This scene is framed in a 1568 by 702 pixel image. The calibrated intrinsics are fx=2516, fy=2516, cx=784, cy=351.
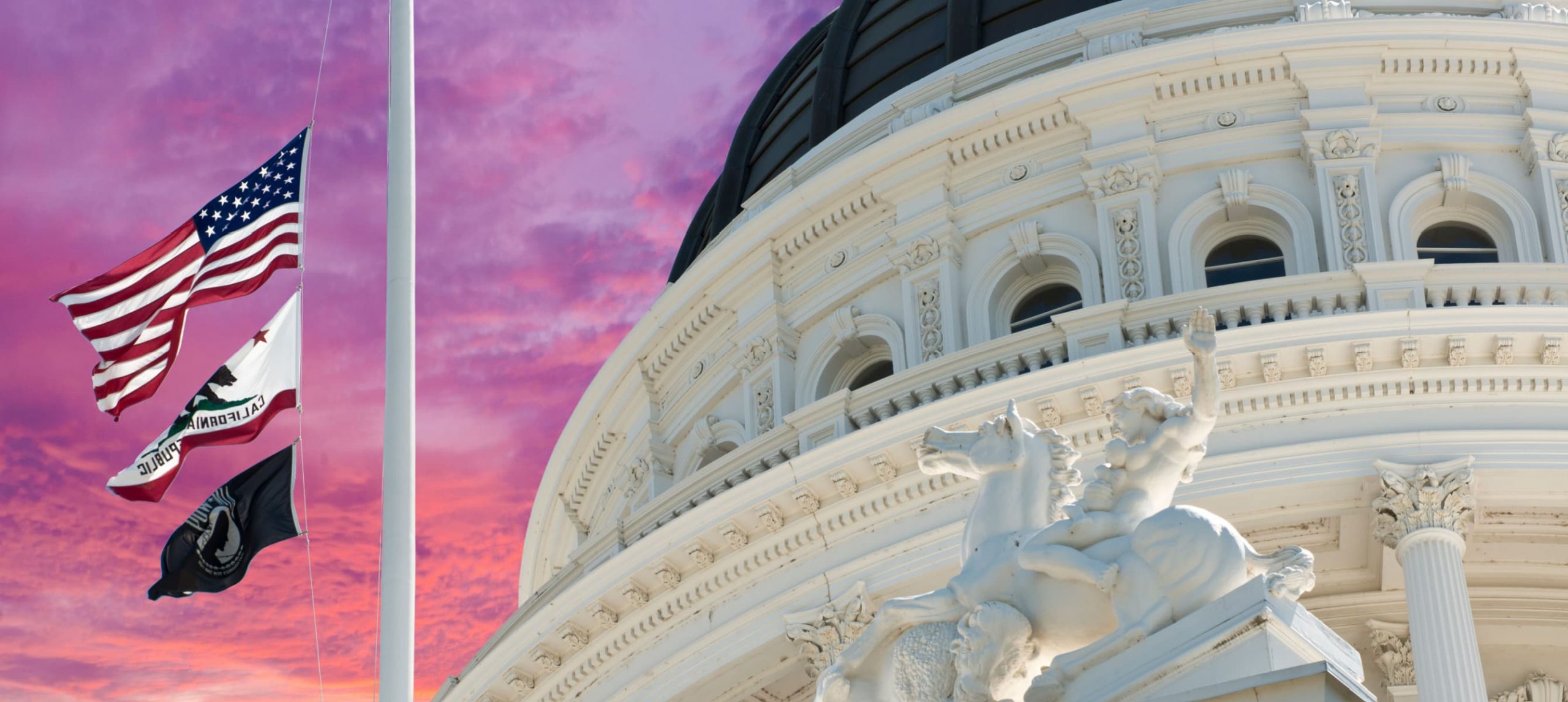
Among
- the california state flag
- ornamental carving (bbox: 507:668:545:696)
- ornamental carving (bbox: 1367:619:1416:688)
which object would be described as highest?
ornamental carving (bbox: 507:668:545:696)

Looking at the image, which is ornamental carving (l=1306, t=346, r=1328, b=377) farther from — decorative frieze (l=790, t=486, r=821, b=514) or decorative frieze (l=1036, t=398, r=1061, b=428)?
decorative frieze (l=790, t=486, r=821, b=514)

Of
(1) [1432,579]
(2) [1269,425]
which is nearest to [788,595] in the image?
(2) [1269,425]

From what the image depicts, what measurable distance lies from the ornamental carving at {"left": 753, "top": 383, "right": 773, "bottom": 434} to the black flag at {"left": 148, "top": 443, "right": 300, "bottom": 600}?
22136 millimetres

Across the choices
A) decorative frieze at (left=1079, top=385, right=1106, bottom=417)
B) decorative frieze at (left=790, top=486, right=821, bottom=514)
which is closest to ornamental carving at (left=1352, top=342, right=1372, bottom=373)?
decorative frieze at (left=1079, top=385, right=1106, bottom=417)

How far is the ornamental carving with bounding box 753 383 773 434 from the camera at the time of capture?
38938mm

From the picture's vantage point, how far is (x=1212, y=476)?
95.8ft

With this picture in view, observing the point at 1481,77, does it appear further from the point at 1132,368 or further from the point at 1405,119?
the point at 1132,368

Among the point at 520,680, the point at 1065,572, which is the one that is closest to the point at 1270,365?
the point at 520,680

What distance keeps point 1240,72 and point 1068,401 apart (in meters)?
9.06

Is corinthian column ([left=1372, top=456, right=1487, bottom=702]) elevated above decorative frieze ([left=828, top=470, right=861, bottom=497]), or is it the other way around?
decorative frieze ([left=828, top=470, right=861, bottom=497])

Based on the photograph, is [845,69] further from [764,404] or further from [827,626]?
[827,626]

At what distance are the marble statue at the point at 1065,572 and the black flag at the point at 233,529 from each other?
6.74m

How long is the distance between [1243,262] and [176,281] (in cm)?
2163

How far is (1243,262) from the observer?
119 feet
